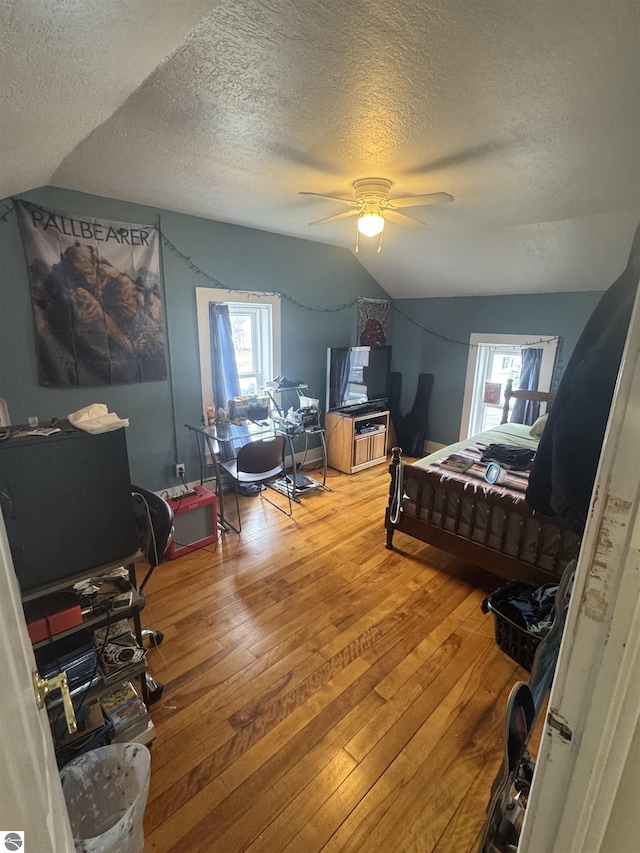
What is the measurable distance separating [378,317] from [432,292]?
2.41 ft

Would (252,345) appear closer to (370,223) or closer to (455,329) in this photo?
(370,223)

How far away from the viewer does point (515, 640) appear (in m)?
A: 1.98

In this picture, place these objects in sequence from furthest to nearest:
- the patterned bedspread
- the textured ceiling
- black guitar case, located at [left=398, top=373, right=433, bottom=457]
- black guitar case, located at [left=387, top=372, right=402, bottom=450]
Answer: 1. black guitar case, located at [left=387, top=372, right=402, bottom=450]
2. black guitar case, located at [left=398, top=373, right=433, bottom=457]
3. the patterned bedspread
4. the textured ceiling

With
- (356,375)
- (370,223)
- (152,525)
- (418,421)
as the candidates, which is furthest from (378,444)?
(152,525)

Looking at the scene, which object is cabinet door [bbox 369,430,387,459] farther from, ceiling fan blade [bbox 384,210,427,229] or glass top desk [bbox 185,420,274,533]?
ceiling fan blade [bbox 384,210,427,229]

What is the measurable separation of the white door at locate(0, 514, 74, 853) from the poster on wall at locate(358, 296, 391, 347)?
15.1 ft

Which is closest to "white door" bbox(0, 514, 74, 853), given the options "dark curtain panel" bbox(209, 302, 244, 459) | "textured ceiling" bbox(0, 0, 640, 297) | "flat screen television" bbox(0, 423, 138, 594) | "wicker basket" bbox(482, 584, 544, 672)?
"flat screen television" bbox(0, 423, 138, 594)

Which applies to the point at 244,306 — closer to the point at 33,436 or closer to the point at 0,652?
the point at 33,436

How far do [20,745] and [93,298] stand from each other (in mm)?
2996

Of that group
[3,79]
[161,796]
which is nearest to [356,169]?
[3,79]

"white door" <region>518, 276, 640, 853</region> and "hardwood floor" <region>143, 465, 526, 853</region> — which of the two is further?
"hardwood floor" <region>143, 465, 526, 853</region>

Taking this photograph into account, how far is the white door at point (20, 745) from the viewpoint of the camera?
519 millimetres

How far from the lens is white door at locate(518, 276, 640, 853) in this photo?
0.50 meters

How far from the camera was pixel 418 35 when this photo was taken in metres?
1.20
